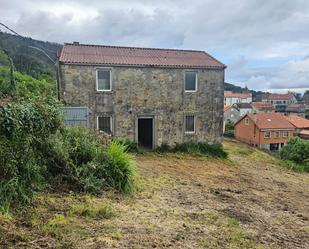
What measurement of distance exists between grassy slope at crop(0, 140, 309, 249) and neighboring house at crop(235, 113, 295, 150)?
3015cm

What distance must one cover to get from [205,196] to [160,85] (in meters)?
8.33

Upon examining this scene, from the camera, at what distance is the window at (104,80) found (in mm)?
13852

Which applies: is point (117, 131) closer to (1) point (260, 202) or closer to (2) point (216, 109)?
(2) point (216, 109)

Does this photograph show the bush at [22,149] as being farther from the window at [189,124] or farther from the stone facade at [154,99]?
the window at [189,124]

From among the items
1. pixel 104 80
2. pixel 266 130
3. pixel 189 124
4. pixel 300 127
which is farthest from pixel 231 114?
pixel 104 80

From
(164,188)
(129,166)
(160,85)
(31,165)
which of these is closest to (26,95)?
(31,165)

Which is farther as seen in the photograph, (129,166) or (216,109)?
(216,109)

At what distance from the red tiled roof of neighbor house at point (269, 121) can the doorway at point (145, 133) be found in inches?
1002

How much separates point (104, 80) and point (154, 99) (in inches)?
108

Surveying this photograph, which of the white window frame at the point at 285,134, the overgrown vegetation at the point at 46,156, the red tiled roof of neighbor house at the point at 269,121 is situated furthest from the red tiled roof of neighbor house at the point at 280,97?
the overgrown vegetation at the point at 46,156

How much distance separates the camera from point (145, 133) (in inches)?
614

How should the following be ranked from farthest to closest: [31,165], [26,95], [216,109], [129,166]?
[216,109] < [129,166] < [26,95] < [31,165]

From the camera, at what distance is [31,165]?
5426 mm

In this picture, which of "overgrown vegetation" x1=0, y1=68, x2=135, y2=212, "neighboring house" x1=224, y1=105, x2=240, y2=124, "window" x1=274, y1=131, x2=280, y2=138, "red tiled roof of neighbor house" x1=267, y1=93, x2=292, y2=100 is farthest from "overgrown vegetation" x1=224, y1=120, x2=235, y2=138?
"red tiled roof of neighbor house" x1=267, y1=93, x2=292, y2=100
